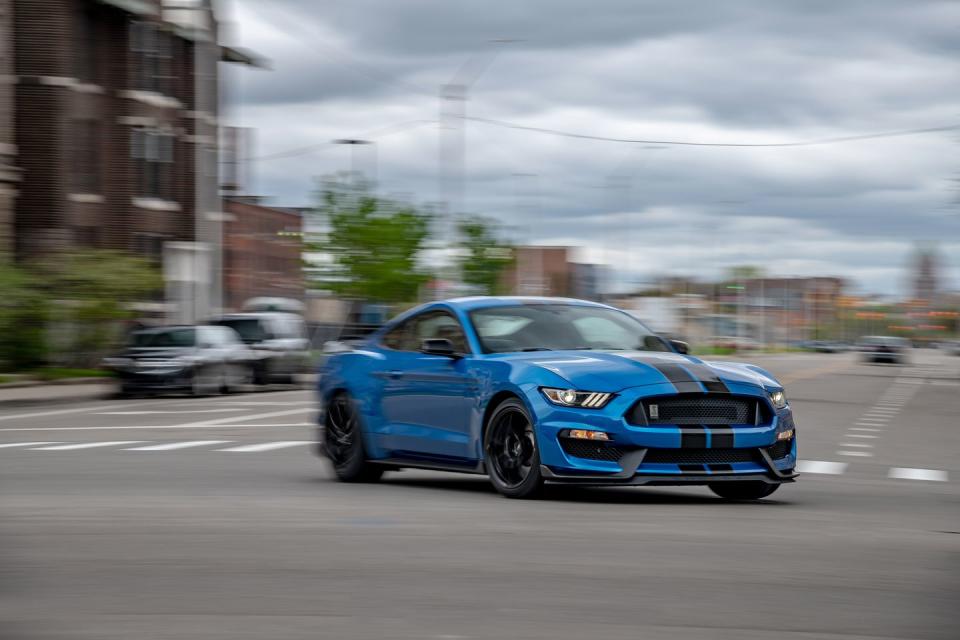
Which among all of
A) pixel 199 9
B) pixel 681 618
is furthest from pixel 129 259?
pixel 681 618

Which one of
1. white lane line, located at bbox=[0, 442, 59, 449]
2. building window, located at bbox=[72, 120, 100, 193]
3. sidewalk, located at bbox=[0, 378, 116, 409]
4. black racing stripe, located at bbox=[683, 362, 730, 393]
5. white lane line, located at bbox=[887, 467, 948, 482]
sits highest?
building window, located at bbox=[72, 120, 100, 193]

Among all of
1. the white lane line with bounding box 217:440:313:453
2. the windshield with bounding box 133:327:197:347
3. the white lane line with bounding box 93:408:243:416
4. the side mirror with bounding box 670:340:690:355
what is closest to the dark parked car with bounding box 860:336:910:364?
the windshield with bounding box 133:327:197:347

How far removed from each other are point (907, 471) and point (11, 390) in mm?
23335

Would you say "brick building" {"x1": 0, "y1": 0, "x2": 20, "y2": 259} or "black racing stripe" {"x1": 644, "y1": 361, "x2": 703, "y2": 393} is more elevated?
"brick building" {"x1": 0, "y1": 0, "x2": 20, "y2": 259}

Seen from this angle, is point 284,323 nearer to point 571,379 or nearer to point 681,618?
point 571,379

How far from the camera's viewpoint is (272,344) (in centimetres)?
3716

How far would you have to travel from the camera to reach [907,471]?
1578cm

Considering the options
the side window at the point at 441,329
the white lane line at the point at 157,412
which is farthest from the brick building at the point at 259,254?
the side window at the point at 441,329

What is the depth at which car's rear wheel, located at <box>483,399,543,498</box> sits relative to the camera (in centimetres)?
1052

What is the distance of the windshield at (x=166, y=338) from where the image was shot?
3356 centimetres

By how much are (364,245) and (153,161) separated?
2353 centimetres

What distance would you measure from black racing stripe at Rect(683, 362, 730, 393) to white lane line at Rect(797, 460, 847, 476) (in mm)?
4741

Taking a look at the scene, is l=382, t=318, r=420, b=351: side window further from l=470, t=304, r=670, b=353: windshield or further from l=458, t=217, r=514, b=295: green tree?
l=458, t=217, r=514, b=295: green tree

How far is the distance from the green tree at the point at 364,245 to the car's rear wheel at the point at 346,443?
60486 millimetres
